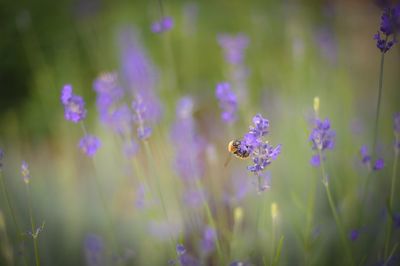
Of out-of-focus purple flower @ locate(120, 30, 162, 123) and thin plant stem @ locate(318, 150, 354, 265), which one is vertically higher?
out-of-focus purple flower @ locate(120, 30, 162, 123)

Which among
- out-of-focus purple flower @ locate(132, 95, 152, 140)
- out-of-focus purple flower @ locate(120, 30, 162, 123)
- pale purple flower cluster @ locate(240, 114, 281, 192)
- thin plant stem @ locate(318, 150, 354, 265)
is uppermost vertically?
out-of-focus purple flower @ locate(120, 30, 162, 123)

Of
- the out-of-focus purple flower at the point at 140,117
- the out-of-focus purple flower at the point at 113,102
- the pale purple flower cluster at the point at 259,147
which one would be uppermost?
the out-of-focus purple flower at the point at 113,102

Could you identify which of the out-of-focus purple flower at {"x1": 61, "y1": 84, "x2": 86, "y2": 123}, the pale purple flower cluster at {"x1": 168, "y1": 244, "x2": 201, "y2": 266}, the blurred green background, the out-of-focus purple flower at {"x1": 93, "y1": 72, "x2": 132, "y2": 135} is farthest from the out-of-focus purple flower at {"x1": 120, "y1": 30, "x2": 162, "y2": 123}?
the pale purple flower cluster at {"x1": 168, "y1": 244, "x2": 201, "y2": 266}

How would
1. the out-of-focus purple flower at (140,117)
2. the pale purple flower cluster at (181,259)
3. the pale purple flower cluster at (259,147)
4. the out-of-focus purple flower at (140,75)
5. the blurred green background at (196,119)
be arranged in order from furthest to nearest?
the out-of-focus purple flower at (140,75) < the blurred green background at (196,119) < the out-of-focus purple flower at (140,117) < the pale purple flower cluster at (181,259) < the pale purple flower cluster at (259,147)

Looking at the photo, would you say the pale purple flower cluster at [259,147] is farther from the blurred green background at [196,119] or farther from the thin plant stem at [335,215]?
the blurred green background at [196,119]

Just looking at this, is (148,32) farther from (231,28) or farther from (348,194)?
(348,194)

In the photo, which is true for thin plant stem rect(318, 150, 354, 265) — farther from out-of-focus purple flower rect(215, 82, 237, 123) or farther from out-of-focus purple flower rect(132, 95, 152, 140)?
out-of-focus purple flower rect(132, 95, 152, 140)

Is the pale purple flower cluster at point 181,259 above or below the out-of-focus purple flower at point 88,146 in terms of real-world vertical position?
below

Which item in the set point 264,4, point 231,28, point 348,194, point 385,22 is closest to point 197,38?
point 231,28

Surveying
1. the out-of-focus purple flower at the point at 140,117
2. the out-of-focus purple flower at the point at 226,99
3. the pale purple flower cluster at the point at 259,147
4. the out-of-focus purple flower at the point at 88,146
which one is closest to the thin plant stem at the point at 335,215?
the pale purple flower cluster at the point at 259,147
